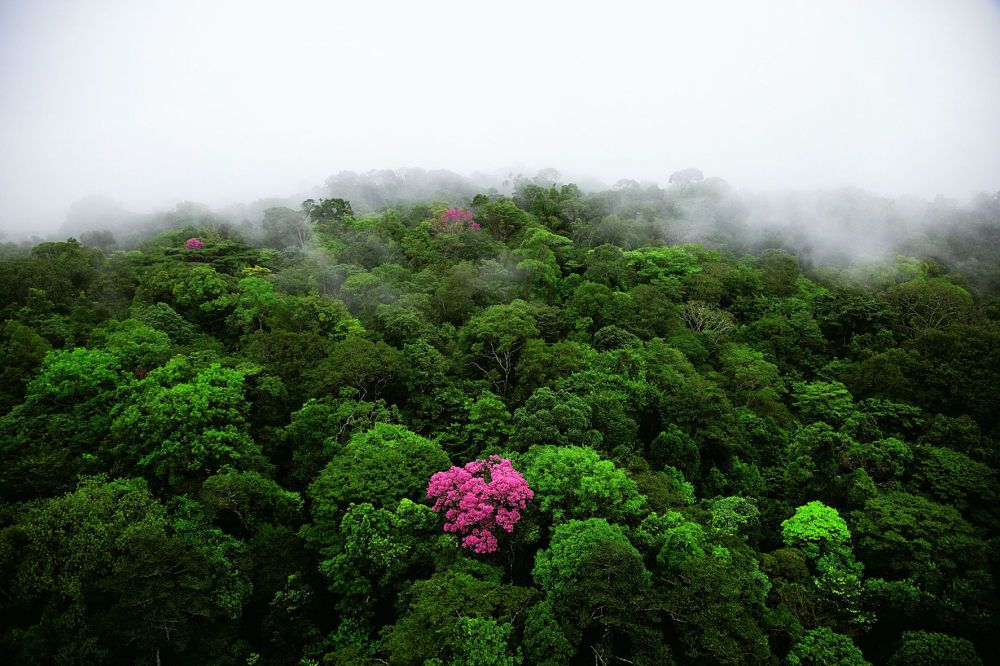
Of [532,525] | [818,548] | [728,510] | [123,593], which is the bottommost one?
[818,548]

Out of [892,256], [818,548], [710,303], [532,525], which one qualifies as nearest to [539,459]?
[532,525]

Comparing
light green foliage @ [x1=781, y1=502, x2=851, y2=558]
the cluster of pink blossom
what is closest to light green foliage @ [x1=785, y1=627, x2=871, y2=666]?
light green foliage @ [x1=781, y1=502, x2=851, y2=558]

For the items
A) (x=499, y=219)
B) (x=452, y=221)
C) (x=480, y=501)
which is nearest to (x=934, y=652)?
(x=480, y=501)

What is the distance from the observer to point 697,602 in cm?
1162

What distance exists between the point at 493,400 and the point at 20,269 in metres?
27.1

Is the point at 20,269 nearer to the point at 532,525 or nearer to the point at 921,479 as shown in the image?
the point at 532,525

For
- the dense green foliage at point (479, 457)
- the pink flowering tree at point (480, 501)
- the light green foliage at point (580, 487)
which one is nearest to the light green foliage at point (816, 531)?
the dense green foliage at point (479, 457)

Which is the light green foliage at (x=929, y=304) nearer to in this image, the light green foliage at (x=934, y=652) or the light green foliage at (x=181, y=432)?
the light green foliage at (x=934, y=652)

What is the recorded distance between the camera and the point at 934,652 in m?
11.8

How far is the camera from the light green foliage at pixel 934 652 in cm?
1162

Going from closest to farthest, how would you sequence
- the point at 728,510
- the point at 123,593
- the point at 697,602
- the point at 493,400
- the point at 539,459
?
1. the point at 123,593
2. the point at 697,602
3. the point at 539,459
4. the point at 728,510
5. the point at 493,400

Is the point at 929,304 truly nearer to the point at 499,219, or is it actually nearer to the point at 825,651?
the point at 825,651

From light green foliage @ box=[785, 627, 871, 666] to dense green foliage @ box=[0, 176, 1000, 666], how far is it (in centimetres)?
9

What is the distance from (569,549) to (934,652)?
10635 millimetres
